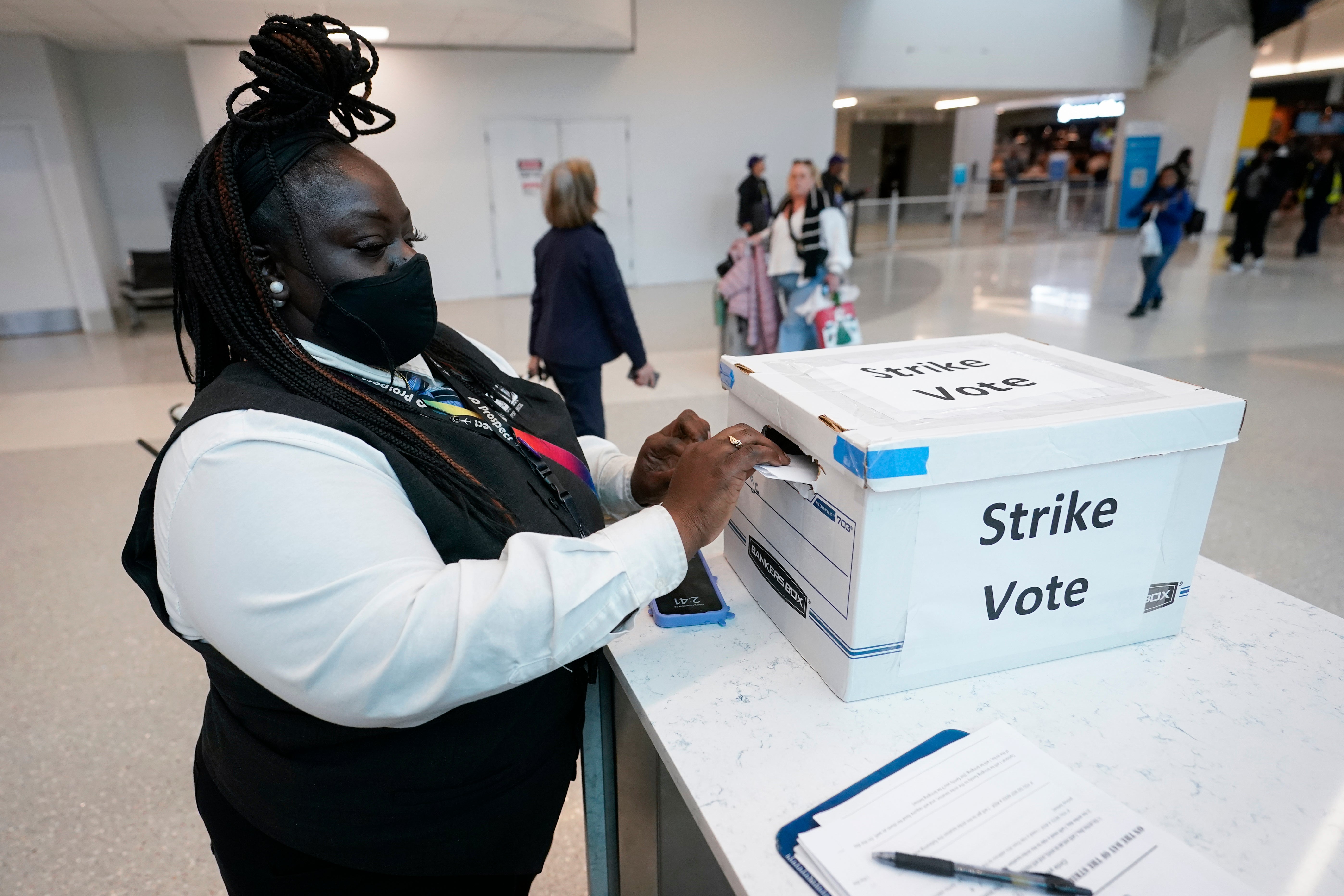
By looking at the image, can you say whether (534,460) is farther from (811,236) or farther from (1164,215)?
(1164,215)

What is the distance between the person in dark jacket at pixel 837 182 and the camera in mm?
5793

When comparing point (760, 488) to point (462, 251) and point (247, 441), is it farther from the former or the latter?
point (462, 251)

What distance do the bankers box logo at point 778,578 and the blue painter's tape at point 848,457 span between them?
0.23 metres

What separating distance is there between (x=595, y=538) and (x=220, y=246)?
0.51m

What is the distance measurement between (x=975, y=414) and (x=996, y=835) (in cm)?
43

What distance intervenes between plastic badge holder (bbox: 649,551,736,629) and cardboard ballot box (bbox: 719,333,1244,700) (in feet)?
0.28

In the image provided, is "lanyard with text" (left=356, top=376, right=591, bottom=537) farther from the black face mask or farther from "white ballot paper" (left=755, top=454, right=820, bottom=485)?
"white ballot paper" (left=755, top=454, right=820, bottom=485)

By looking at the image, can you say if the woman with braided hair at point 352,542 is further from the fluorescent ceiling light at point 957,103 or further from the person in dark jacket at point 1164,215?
the fluorescent ceiling light at point 957,103

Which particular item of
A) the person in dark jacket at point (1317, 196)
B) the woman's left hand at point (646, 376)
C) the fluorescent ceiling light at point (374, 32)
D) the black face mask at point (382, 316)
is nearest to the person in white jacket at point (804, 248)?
the woman's left hand at point (646, 376)

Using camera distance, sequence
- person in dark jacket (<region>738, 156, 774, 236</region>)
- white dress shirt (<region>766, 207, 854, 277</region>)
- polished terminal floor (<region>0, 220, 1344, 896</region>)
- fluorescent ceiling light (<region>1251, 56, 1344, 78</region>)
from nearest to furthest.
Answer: polished terminal floor (<region>0, 220, 1344, 896</region>)
white dress shirt (<region>766, 207, 854, 277</region>)
person in dark jacket (<region>738, 156, 774, 236</region>)
fluorescent ceiling light (<region>1251, 56, 1344, 78</region>)

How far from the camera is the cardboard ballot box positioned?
0.80 metres

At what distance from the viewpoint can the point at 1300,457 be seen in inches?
137

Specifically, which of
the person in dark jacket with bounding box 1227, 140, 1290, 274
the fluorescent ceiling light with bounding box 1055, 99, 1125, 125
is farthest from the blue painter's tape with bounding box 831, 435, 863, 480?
the fluorescent ceiling light with bounding box 1055, 99, 1125, 125

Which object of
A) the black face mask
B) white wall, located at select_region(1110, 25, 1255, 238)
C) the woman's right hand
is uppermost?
white wall, located at select_region(1110, 25, 1255, 238)
